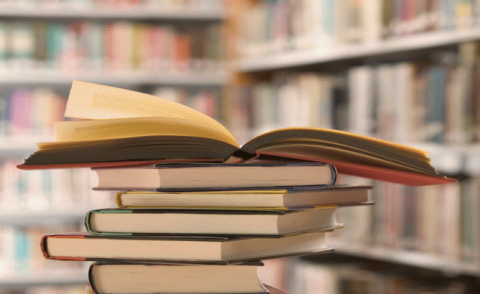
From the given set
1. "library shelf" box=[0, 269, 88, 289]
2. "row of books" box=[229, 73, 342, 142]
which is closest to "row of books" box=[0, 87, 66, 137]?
"library shelf" box=[0, 269, 88, 289]

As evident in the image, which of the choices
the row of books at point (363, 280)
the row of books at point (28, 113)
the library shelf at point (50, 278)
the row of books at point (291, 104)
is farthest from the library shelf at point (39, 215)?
the row of books at point (363, 280)

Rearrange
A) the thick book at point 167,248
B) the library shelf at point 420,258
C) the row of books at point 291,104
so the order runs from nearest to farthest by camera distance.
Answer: the thick book at point 167,248 → the library shelf at point 420,258 → the row of books at point 291,104

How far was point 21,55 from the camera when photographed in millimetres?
2604

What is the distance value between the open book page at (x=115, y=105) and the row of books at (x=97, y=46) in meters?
2.13

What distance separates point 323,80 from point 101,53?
1.16m

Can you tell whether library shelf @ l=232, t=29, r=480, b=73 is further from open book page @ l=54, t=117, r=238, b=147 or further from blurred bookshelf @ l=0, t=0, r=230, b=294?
→ open book page @ l=54, t=117, r=238, b=147

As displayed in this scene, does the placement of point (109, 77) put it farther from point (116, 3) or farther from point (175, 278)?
point (175, 278)

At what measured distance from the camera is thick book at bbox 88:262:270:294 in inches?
20.7

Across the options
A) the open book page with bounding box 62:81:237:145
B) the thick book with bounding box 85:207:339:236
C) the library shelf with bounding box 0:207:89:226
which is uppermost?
the open book page with bounding box 62:81:237:145

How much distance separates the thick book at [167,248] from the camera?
51 cm

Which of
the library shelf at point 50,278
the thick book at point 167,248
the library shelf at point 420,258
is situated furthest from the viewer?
the library shelf at point 50,278

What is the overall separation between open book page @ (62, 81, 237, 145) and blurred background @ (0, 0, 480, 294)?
118cm

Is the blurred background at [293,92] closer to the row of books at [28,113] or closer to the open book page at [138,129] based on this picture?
the row of books at [28,113]

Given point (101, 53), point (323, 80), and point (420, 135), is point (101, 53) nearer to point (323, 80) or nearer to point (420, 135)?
point (323, 80)
